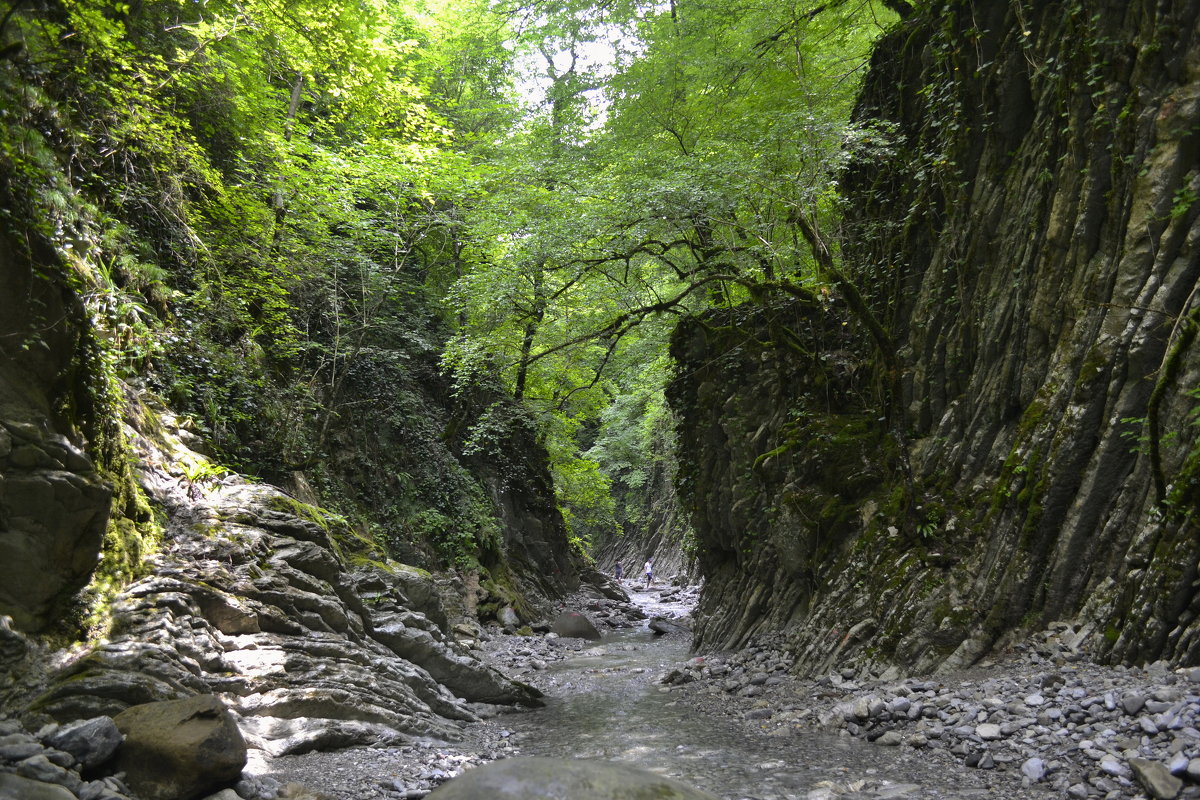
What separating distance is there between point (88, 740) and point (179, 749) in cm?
52

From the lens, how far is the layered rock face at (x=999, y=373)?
5.74 metres

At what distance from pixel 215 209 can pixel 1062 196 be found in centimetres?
1221

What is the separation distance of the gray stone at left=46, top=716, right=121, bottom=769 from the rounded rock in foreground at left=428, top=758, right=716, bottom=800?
7.30ft

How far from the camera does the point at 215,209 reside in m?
11.7

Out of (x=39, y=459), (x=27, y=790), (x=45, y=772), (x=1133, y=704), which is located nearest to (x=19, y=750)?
(x=45, y=772)

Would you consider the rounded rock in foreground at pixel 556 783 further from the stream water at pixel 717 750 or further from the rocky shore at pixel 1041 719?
the rocky shore at pixel 1041 719

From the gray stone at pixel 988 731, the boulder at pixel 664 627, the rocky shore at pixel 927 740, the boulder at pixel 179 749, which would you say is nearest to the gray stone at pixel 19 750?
the rocky shore at pixel 927 740

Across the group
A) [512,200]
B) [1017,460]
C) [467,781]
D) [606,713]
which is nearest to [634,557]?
A: [512,200]

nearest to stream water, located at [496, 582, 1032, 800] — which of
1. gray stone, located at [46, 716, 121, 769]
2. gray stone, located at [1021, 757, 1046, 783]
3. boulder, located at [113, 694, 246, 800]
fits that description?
gray stone, located at [1021, 757, 1046, 783]

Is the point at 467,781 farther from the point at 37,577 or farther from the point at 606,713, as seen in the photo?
the point at 606,713

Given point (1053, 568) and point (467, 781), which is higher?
point (1053, 568)

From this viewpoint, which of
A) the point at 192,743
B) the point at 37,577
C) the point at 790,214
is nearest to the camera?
→ the point at 192,743

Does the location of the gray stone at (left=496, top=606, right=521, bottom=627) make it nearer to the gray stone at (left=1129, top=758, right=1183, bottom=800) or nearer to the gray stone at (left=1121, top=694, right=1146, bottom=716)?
the gray stone at (left=1121, top=694, right=1146, bottom=716)

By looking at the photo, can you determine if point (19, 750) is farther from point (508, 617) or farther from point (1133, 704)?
point (508, 617)
